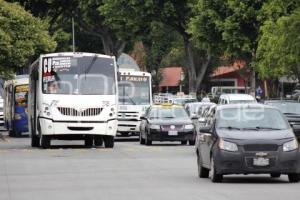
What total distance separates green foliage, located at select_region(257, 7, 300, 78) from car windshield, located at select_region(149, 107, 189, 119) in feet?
22.4

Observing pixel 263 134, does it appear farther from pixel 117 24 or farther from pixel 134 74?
pixel 117 24

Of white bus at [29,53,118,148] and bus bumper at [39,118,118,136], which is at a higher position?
white bus at [29,53,118,148]

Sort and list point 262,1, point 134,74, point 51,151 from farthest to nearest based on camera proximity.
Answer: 1. point 262,1
2. point 134,74
3. point 51,151

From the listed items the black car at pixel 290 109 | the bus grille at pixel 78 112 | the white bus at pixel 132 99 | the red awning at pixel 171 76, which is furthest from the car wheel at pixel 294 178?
the red awning at pixel 171 76

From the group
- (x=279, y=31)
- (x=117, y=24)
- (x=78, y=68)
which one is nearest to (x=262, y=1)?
(x=279, y=31)

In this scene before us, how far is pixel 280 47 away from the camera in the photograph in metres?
44.5

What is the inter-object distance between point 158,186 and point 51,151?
46.3ft

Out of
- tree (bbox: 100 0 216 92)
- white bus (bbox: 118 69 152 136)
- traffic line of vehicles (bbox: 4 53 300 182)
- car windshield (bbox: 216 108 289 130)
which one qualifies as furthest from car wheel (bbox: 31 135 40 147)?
tree (bbox: 100 0 216 92)

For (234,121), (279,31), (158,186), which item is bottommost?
(158,186)

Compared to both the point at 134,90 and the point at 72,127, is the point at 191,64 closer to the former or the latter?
the point at 134,90

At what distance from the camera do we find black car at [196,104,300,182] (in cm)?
1811

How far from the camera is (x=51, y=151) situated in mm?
31891

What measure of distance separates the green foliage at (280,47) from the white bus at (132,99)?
20.5 feet

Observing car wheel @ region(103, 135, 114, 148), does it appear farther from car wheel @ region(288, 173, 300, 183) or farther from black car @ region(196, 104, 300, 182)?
car wheel @ region(288, 173, 300, 183)
